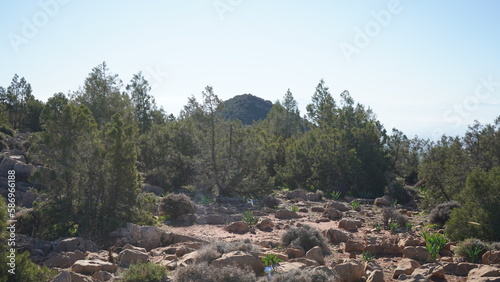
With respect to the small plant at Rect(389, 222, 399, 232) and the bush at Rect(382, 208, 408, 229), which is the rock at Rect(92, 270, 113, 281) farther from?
the bush at Rect(382, 208, 408, 229)

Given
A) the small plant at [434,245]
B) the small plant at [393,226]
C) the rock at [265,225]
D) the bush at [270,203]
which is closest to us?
the small plant at [434,245]

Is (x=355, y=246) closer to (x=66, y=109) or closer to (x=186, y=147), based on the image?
(x=66, y=109)

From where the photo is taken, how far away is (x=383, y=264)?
9945 millimetres

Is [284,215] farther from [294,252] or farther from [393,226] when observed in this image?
[294,252]

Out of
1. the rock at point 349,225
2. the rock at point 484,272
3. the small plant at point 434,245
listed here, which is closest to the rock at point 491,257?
the rock at point 484,272

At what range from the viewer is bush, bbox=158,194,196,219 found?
16422 millimetres

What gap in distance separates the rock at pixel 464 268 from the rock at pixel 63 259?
883 cm

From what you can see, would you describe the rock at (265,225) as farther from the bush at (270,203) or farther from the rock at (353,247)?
the bush at (270,203)

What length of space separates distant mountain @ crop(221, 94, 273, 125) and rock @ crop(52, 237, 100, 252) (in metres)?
78.0

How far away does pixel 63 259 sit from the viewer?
9.42 m

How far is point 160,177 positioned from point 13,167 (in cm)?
885

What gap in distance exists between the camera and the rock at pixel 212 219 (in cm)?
1612

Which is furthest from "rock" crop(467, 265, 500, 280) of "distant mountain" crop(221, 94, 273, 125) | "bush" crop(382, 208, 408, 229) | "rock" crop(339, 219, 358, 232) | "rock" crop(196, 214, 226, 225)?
"distant mountain" crop(221, 94, 273, 125)

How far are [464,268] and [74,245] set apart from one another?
9.77 m
